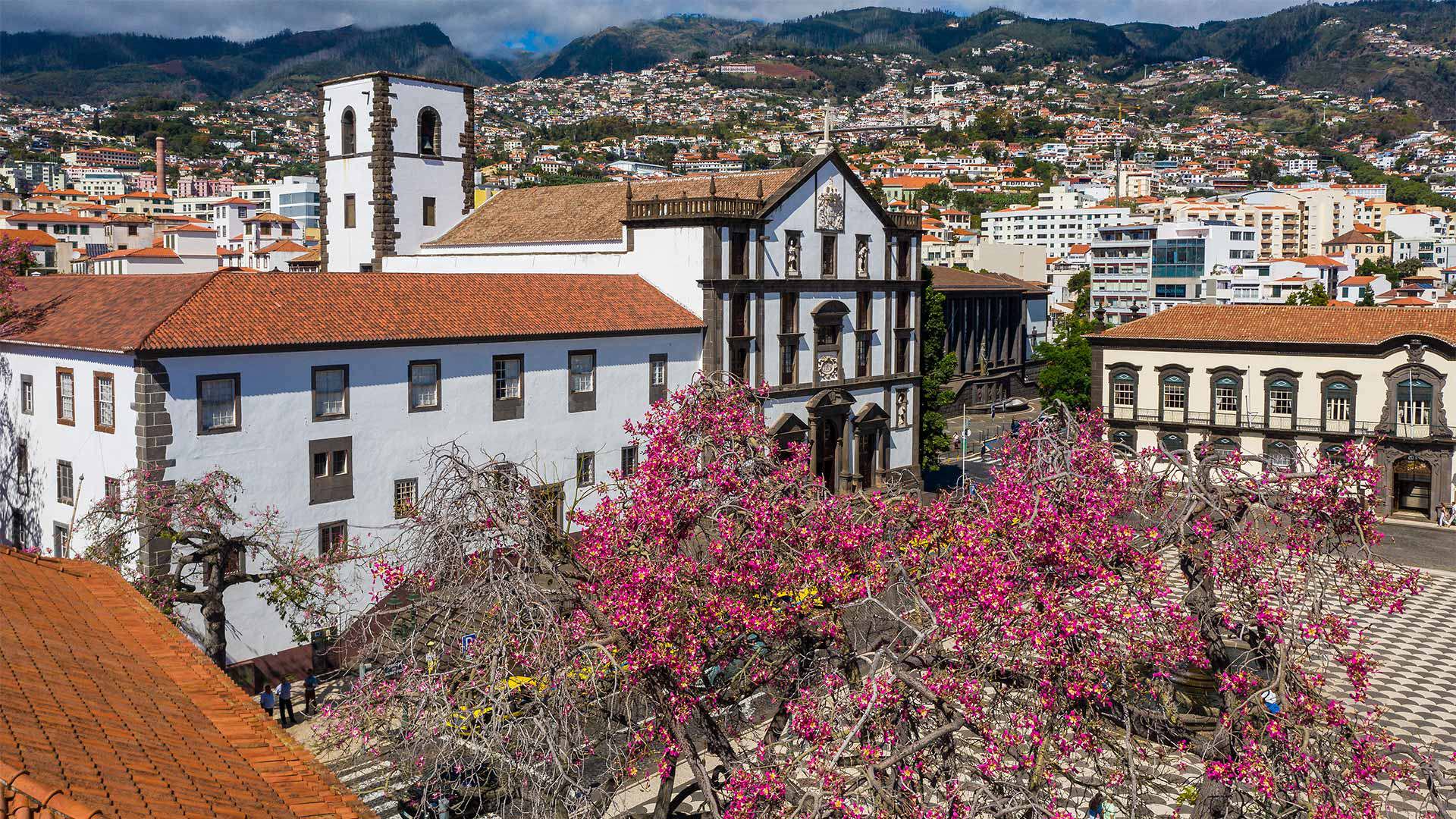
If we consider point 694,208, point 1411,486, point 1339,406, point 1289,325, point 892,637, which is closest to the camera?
point 892,637

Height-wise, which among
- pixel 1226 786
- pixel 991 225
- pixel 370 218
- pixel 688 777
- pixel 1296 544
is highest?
pixel 991 225

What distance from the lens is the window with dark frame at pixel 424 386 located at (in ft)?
99.2

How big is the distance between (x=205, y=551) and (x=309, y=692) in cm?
435

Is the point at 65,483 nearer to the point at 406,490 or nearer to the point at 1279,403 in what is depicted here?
the point at 406,490

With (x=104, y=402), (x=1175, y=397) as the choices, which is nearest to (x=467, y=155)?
(x=104, y=402)

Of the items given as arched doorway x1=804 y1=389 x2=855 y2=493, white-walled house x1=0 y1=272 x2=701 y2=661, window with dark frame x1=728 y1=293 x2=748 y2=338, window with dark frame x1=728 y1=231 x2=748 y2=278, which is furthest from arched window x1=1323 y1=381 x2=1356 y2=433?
white-walled house x1=0 y1=272 x2=701 y2=661

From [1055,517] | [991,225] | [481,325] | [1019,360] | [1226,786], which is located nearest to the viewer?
[1226,786]

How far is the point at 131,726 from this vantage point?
31.8 feet

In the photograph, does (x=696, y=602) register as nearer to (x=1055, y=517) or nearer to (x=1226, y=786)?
(x=1055, y=517)

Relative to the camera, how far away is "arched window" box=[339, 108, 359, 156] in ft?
152

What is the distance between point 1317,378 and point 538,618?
42037mm

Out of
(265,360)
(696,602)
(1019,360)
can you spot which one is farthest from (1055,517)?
(1019,360)

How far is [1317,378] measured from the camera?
47.0m

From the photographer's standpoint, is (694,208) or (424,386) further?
(694,208)
